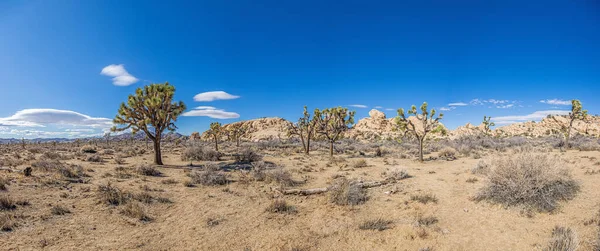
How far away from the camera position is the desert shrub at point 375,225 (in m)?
6.35

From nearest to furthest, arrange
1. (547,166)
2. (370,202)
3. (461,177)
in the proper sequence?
(547,166)
(370,202)
(461,177)

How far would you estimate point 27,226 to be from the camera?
601cm

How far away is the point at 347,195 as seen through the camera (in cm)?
838

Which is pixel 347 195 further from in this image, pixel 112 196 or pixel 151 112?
pixel 151 112

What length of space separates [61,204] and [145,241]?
3852 millimetres

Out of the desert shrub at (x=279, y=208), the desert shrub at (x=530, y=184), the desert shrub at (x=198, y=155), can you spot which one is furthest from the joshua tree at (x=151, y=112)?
the desert shrub at (x=530, y=184)

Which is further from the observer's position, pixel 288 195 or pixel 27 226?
pixel 288 195

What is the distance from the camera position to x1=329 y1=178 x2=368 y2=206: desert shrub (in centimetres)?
829

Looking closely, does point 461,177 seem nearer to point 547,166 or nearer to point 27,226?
point 547,166

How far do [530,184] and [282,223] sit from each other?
664 centimetres

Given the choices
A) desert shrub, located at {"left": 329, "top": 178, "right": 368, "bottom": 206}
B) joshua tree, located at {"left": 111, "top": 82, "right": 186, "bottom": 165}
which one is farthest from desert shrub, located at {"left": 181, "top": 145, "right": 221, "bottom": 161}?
desert shrub, located at {"left": 329, "top": 178, "right": 368, "bottom": 206}

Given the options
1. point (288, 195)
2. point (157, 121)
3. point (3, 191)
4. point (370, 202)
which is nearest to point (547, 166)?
point (370, 202)

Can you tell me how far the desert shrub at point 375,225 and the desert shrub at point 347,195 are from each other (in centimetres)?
160

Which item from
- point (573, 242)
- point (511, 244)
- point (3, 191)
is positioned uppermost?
point (3, 191)
